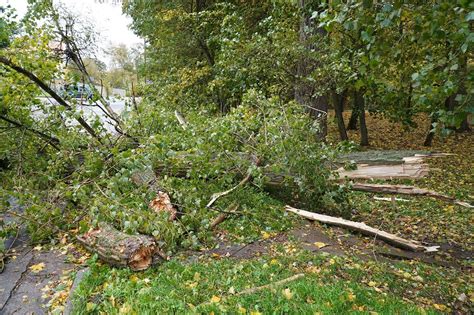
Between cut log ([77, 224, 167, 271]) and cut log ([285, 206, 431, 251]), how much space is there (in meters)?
2.22

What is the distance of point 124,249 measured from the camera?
3.34 meters

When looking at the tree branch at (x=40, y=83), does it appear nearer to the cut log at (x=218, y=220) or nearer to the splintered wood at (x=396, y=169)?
the cut log at (x=218, y=220)

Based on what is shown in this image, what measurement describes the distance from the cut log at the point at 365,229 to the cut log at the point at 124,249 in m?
2.22

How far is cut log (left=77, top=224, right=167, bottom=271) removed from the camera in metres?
3.34

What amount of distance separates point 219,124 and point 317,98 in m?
3.09

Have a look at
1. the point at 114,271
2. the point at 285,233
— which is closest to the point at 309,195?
the point at 285,233

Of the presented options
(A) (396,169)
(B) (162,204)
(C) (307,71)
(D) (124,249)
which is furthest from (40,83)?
(A) (396,169)

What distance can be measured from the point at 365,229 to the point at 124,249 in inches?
120

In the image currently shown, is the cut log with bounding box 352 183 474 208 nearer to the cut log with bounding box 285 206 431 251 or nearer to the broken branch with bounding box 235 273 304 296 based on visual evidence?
the cut log with bounding box 285 206 431 251

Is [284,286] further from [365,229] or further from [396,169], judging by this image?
[396,169]

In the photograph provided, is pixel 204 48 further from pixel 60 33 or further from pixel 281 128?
pixel 281 128

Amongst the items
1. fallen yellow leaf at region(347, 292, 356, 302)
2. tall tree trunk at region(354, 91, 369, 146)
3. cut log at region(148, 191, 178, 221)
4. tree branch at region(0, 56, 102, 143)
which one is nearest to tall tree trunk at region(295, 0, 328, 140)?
→ cut log at region(148, 191, 178, 221)

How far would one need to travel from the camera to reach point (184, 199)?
13.2 ft

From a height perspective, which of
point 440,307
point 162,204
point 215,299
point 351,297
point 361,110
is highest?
point 361,110
